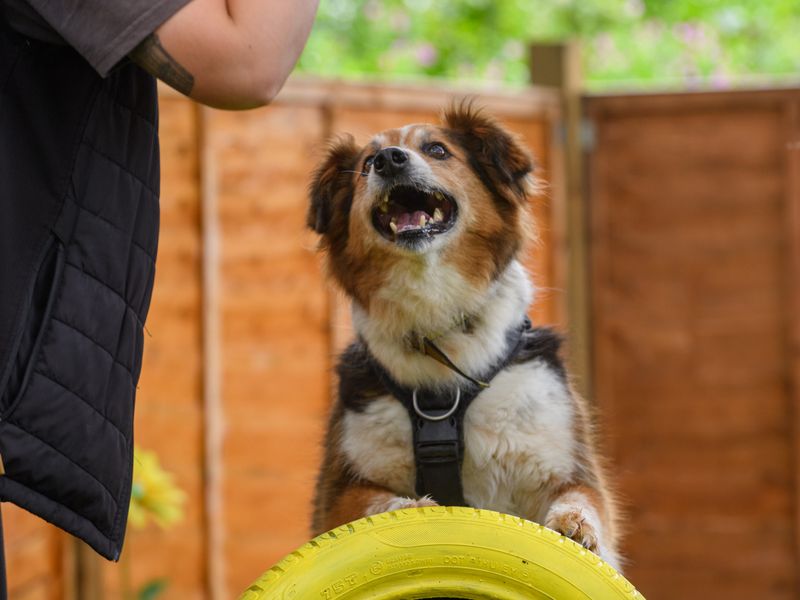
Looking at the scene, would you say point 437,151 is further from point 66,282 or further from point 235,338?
point 235,338

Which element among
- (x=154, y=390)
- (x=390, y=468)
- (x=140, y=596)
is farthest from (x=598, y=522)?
(x=154, y=390)

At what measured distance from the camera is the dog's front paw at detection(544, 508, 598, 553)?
2068 millimetres

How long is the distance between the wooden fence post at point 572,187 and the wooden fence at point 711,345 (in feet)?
0.68

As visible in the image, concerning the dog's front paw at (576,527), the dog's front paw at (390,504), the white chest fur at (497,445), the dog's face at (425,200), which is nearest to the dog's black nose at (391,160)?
the dog's face at (425,200)

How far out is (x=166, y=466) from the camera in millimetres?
4977

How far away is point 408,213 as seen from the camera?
8.53 feet

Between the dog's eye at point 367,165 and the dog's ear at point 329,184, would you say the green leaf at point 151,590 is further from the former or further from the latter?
the dog's eye at point 367,165

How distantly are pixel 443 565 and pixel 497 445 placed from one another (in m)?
0.52

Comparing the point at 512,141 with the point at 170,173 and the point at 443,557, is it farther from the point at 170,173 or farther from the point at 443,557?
the point at 170,173

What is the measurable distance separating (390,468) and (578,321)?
3.97 metres

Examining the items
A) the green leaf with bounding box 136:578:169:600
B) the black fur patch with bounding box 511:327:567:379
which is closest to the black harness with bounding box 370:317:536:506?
the black fur patch with bounding box 511:327:567:379

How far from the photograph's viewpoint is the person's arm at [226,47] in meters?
1.47

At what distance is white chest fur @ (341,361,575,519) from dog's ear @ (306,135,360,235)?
48 cm

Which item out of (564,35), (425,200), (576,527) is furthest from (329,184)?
(564,35)
